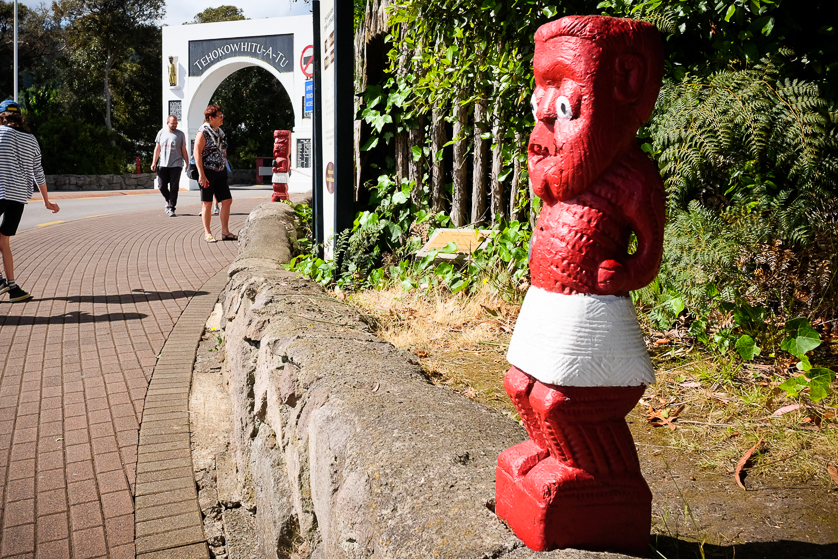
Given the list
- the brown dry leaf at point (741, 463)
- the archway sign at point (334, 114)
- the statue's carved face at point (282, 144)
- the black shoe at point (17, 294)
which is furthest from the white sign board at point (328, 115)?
the statue's carved face at point (282, 144)

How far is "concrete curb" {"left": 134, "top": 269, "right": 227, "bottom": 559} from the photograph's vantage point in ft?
9.71

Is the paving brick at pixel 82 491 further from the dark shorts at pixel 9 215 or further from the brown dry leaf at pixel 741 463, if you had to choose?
the dark shorts at pixel 9 215

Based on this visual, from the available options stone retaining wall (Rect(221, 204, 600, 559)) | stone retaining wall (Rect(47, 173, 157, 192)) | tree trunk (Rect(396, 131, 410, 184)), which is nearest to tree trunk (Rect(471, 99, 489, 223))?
tree trunk (Rect(396, 131, 410, 184))

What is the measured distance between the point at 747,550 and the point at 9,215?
7095mm

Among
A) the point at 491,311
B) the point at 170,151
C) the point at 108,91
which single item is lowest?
the point at 491,311

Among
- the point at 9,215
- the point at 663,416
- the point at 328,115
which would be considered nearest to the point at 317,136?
the point at 328,115

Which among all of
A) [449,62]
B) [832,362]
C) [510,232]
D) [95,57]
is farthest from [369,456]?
[95,57]

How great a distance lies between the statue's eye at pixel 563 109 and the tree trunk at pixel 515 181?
129 inches

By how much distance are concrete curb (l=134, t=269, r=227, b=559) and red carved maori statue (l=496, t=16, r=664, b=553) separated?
6.58ft

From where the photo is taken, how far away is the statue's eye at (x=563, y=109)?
4.75ft

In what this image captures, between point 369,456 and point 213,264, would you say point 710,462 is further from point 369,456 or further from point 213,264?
point 213,264

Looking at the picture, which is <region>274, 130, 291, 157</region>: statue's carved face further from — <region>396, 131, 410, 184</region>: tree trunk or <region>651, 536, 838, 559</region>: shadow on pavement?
<region>651, 536, 838, 559</region>: shadow on pavement

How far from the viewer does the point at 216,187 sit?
9.70 metres

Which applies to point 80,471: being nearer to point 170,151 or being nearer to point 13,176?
point 13,176
